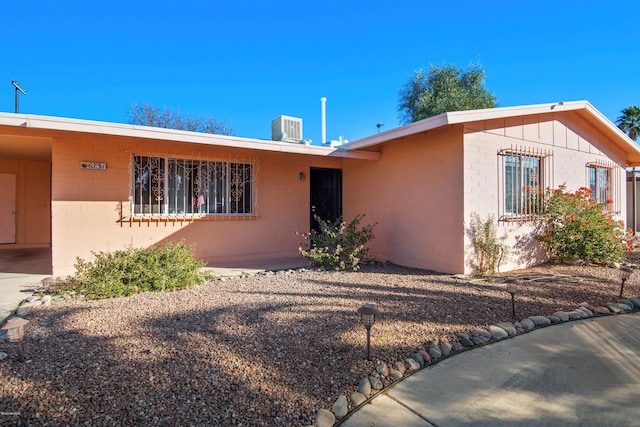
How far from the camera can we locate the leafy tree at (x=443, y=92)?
16.7 m

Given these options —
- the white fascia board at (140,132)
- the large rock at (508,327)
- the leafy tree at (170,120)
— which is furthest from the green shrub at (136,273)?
the leafy tree at (170,120)

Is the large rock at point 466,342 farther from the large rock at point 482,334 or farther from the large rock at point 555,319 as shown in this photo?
the large rock at point 555,319

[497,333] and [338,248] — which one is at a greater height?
[338,248]

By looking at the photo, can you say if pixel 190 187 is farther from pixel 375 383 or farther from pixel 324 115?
pixel 324 115

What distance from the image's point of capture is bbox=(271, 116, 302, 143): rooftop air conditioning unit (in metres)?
10.1

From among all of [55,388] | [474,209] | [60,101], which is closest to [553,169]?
[474,209]

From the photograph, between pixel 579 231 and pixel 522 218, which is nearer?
pixel 579 231

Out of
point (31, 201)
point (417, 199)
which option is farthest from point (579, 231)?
point (31, 201)

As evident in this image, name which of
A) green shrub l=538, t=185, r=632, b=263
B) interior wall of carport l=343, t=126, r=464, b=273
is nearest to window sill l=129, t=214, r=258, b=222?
interior wall of carport l=343, t=126, r=464, b=273

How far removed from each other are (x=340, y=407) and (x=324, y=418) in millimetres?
156

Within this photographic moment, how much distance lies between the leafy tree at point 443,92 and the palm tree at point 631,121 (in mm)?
6327

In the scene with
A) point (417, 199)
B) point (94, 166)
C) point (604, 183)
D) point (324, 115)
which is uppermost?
point (324, 115)

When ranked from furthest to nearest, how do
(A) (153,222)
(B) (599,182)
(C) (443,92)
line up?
(C) (443,92)
(B) (599,182)
(A) (153,222)

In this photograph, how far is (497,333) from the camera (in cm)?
355
